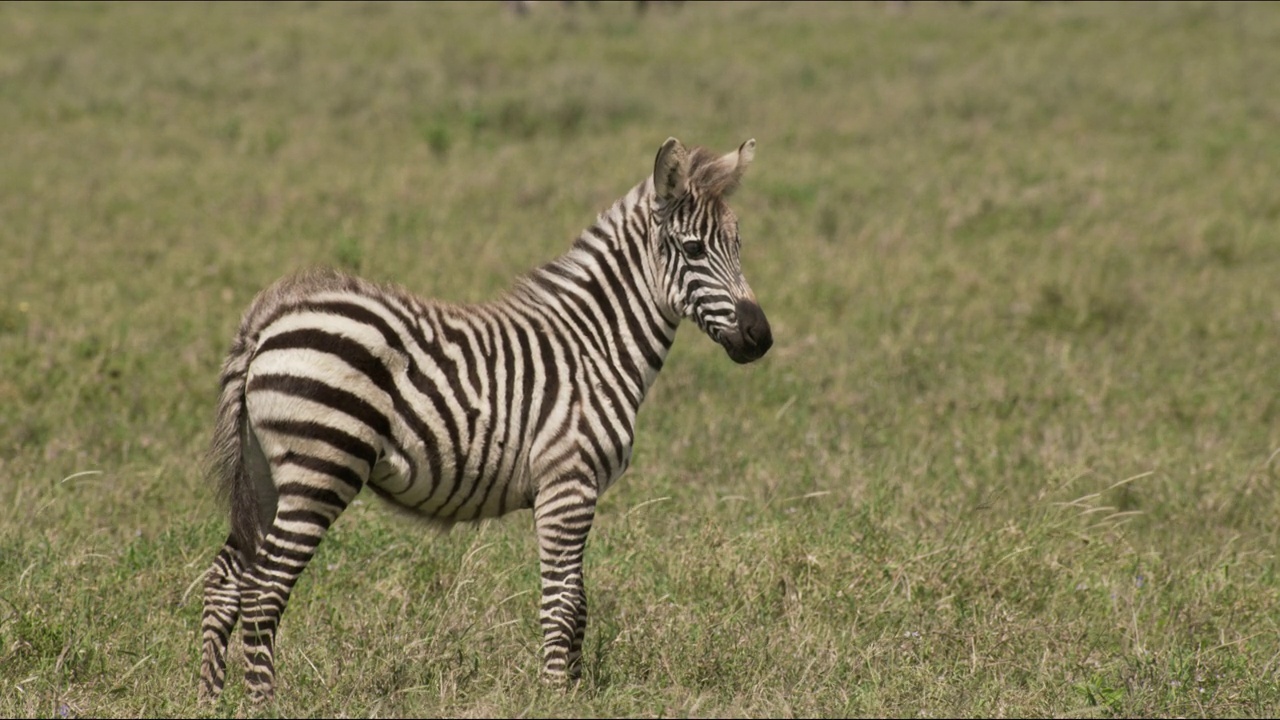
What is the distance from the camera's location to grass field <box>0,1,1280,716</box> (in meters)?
5.12

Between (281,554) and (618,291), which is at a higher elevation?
(618,291)

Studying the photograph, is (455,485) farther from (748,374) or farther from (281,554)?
(748,374)

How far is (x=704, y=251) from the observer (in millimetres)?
4984

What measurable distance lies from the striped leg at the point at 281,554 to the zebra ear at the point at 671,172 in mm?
1586

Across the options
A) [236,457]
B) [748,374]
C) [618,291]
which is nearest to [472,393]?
[618,291]

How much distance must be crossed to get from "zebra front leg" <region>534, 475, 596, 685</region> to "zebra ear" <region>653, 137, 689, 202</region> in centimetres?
113

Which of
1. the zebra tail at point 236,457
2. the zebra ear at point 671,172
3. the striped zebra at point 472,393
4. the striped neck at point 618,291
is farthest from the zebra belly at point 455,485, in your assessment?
the zebra ear at point 671,172

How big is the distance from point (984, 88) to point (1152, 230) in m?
7.23

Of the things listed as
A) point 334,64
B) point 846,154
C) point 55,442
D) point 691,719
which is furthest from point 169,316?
point 334,64

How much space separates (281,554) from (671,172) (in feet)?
6.42

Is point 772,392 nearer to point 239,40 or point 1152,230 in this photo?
point 1152,230

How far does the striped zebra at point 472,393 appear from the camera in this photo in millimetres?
4457

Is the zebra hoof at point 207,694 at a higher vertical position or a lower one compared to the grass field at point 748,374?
higher

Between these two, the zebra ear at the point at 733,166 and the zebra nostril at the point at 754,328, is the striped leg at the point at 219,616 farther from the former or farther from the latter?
the zebra ear at the point at 733,166
